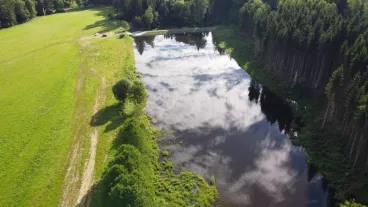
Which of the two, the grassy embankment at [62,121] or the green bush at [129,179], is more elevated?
the green bush at [129,179]

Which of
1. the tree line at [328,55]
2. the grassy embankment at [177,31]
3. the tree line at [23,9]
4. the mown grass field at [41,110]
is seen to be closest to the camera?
the mown grass field at [41,110]

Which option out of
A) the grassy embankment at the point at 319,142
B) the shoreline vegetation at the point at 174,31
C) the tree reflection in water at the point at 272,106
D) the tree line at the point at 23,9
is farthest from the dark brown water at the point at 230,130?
the tree line at the point at 23,9

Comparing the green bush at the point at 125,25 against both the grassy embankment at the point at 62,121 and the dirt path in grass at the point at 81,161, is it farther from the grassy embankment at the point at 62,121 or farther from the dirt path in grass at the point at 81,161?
the dirt path in grass at the point at 81,161

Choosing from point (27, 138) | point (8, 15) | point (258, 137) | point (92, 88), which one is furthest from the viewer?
point (8, 15)

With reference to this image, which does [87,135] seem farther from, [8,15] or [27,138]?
[8,15]

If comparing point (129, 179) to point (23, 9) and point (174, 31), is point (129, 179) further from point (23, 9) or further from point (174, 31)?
point (23, 9)

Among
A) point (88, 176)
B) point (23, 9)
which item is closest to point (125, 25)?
point (23, 9)

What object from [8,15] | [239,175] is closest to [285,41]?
[239,175]
